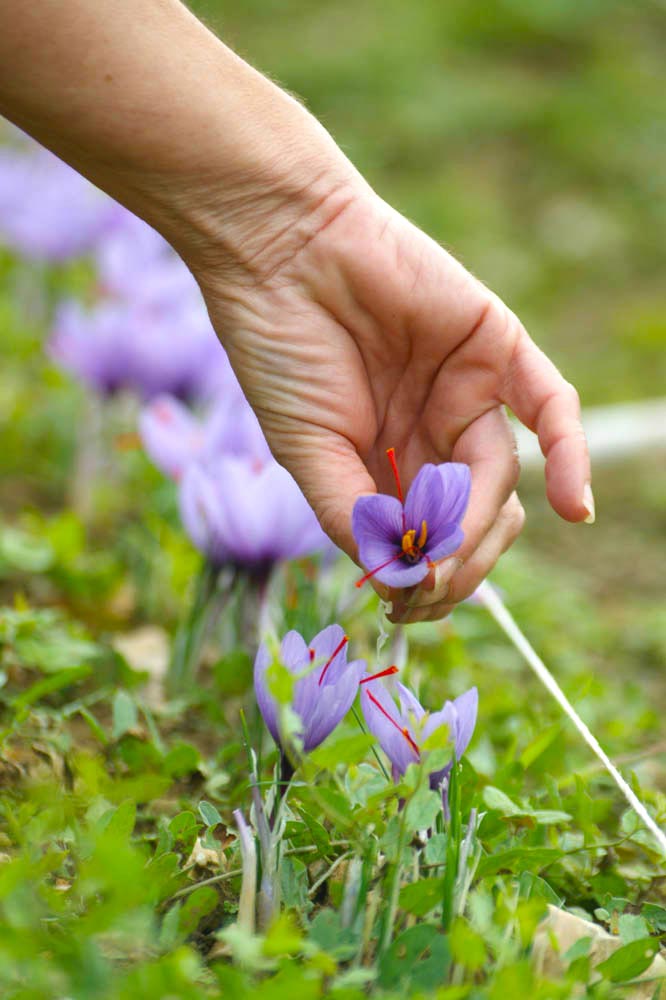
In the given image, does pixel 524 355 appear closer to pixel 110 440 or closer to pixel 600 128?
pixel 110 440

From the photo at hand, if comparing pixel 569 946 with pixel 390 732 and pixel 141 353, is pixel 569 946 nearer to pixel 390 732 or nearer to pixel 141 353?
pixel 390 732

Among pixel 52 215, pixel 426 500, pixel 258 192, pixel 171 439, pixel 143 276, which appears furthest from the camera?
pixel 52 215

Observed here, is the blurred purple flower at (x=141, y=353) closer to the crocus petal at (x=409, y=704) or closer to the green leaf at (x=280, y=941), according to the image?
the crocus petal at (x=409, y=704)

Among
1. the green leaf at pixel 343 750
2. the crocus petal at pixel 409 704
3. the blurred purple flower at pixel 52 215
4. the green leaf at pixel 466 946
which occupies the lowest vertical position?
the green leaf at pixel 466 946

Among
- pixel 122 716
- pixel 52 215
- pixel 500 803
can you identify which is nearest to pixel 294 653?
pixel 500 803

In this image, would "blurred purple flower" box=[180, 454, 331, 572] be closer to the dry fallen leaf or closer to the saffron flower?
the saffron flower

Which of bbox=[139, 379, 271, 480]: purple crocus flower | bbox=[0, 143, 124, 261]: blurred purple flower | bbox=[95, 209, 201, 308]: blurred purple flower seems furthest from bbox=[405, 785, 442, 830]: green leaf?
bbox=[0, 143, 124, 261]: blurred purple flower

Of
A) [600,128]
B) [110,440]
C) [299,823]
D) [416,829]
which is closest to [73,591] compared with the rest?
[110,440]

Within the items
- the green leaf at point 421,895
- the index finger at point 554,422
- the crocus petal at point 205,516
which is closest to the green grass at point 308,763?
the green leaf at point 421,895
